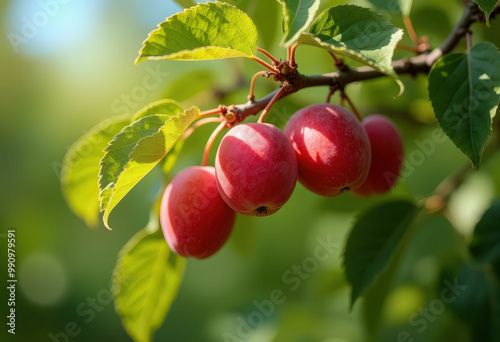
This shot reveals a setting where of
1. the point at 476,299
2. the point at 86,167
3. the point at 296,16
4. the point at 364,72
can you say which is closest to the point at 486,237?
the point at 476,299

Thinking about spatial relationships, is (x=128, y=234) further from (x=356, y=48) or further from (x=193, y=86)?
(x=356, y=48)

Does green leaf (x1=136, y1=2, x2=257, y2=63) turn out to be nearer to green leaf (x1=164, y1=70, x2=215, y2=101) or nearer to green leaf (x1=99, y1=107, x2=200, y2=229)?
green leaf (x1=99, y1=107, x2=200, y2=229)

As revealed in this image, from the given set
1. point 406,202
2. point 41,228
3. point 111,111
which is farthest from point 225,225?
point 41,228

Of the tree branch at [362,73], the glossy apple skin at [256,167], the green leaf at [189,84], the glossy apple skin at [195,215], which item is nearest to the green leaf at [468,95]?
the tree branch at [362,73]

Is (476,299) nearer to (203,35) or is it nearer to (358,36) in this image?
(358,36)

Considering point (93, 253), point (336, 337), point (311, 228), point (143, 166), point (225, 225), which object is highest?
point (143, 166)
